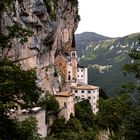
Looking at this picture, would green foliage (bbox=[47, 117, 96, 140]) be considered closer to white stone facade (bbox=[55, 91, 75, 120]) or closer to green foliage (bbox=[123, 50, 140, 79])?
white stone facade (bbox=[55, 91, 75, 120])

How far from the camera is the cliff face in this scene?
5850cm

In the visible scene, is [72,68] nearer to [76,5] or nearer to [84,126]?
[76,5]

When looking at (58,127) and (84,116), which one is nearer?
(58,127)

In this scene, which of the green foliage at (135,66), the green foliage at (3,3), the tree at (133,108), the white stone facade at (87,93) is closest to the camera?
the tree at (133,108)

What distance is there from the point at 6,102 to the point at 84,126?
5734cm

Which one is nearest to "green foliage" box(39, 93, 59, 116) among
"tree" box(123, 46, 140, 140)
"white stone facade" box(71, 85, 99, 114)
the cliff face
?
the cliff face

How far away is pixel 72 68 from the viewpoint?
103 m

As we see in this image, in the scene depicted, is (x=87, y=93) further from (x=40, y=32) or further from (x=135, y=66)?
(x=135, y=66)

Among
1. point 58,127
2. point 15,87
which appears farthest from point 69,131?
point 15,87

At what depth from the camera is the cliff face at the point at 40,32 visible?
58.5 meters

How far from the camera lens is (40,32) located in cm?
7075

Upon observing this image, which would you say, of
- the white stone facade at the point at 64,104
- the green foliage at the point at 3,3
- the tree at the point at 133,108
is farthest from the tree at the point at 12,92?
the white stone facade at the point at 64,104

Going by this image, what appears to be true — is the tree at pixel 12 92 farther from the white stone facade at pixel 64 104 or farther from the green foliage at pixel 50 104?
the white stone facade at pixel 64 104

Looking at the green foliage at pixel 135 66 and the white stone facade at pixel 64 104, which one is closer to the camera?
the green foliage at pixel 135 66
